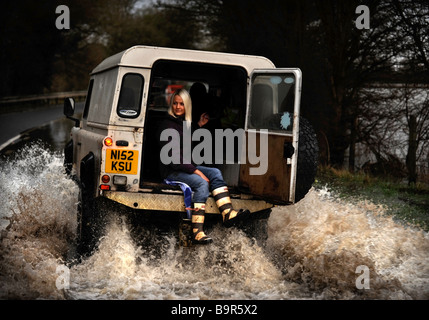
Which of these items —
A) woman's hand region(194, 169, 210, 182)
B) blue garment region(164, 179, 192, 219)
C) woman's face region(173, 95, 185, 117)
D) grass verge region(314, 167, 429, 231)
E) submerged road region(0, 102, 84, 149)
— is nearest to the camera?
blue garment region(164, 179, 192, 219)

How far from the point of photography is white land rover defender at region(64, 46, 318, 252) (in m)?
6.97

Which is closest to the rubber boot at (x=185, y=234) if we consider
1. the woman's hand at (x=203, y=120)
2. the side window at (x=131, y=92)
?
the side window at (x=131, y=92)

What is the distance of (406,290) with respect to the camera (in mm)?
6391

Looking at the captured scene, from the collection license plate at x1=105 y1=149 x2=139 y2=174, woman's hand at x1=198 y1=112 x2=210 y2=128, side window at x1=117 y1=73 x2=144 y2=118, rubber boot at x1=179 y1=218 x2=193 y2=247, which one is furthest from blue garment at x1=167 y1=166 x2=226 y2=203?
woman's hand at x1=198 y1=112 x2=210 y2=128

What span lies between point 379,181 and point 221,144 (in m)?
6.93

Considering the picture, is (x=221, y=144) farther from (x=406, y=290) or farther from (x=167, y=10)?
(x=167, y=10)

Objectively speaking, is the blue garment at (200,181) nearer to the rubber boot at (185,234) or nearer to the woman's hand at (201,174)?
the woman's hand at (201,174)

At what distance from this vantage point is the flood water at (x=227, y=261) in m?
6.20

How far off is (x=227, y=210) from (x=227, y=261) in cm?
55

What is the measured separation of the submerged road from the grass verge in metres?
9.49

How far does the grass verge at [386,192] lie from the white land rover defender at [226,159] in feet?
10.9

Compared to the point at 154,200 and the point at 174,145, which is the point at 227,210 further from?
the point at 174,145

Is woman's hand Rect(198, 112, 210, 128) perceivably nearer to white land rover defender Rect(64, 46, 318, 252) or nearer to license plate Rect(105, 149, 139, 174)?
white land rover defender Rect(64, 46, 318, 252)

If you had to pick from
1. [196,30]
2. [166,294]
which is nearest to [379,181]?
[166,294]
